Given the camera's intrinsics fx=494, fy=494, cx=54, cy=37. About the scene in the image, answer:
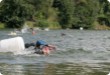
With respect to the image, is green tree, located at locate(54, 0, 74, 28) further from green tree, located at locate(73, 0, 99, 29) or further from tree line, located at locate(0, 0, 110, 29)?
green tree, located at locate(73, 0, 99, 29)

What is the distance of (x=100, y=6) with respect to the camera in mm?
111062

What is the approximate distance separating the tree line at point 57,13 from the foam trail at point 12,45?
6871 cm

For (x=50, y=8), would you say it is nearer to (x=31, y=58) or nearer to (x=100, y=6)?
(x=100, y=6)

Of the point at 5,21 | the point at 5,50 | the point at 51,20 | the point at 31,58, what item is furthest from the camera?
the point at 51,20

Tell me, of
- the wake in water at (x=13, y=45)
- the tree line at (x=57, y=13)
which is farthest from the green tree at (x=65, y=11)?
the wake in water at (x=13, y=45)

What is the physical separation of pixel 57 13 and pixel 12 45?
256ft

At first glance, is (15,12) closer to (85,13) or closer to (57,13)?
(57,13)

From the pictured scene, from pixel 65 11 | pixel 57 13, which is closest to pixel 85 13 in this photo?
pixel 65 11

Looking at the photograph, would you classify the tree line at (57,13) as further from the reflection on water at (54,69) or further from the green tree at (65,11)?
the reflection on water at (54,69)

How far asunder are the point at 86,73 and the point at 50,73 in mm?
1396

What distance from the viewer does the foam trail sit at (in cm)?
3011

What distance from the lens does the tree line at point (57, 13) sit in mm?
101044

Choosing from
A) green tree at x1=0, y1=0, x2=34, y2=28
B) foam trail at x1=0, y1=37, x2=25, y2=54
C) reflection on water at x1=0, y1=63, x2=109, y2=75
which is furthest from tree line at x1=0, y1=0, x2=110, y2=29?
reflection on water at x1=0, y1=63, x2=109, y2=75

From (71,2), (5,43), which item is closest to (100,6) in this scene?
(71,2)
